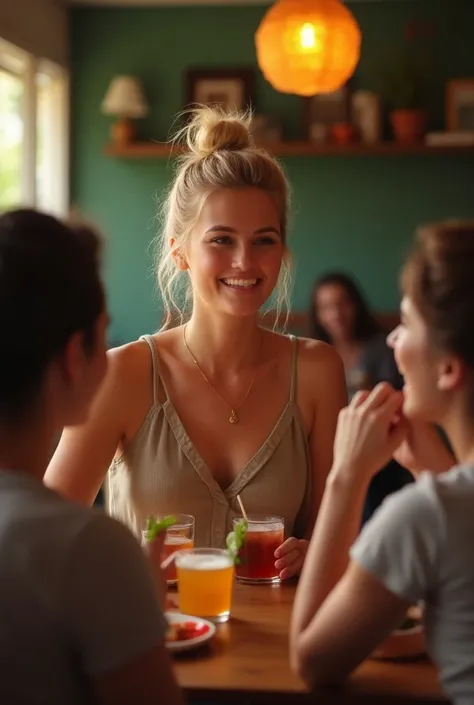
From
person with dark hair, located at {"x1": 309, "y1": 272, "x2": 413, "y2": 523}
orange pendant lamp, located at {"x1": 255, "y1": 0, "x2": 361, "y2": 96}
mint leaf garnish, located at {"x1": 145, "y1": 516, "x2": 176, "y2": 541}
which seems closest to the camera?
mint leaf garnish, located at {"x1": 145, "y1": 516, "x2": 176, "y2": 541}

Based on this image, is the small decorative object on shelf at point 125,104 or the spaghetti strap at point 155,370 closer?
the spaghetti strap at point 155,370

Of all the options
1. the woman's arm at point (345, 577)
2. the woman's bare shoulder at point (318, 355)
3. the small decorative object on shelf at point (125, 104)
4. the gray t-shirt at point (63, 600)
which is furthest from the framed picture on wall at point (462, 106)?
the gray t-shirt at point (63, 600)

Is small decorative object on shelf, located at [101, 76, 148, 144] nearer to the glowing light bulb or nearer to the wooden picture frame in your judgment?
the wooden picture frame

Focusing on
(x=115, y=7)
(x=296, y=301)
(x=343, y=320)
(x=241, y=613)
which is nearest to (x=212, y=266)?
(x=241, y=613)

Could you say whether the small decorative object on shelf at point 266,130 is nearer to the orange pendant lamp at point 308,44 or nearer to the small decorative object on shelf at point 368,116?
the small decorative object on shelf at point 368,116

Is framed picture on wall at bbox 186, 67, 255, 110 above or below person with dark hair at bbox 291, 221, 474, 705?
above

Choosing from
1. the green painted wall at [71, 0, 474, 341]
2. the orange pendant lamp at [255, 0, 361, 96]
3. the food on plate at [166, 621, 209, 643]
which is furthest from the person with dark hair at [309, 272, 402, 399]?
the food on plate at [166, 621, 209, 643]

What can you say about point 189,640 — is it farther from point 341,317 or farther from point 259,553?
point 341,317

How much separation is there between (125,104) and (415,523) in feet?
16.1

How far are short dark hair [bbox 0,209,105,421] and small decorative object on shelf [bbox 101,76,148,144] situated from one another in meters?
4.81

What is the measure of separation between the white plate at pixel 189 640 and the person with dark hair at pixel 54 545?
27 cm

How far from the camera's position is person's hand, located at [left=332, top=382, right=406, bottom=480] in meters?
1.48

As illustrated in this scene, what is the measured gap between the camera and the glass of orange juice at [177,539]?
1788 millimetres

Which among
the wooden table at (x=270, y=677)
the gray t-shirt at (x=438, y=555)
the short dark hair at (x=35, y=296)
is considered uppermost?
the short dark hair at (x=35, y=296)
